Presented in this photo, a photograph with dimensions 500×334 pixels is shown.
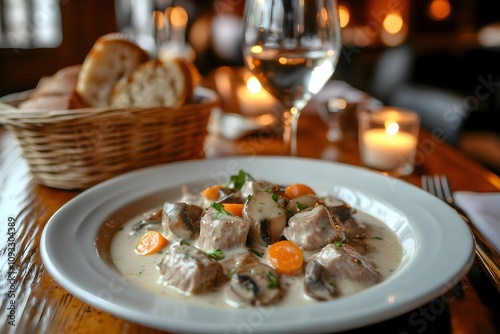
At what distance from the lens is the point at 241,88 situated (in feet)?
8.20

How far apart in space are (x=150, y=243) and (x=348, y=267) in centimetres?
50

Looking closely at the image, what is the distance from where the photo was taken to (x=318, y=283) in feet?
3.28

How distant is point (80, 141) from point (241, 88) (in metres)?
1.07

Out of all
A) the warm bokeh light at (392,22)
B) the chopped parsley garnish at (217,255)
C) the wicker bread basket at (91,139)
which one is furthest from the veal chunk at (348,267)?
the warm bokeh light at (392,22)

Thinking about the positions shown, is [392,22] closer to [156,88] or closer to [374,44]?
[374,44]

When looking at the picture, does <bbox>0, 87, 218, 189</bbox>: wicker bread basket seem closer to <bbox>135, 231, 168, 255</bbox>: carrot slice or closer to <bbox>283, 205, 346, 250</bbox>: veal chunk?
<bbox>135, 231, 168, 255</bbox>: carrot slice

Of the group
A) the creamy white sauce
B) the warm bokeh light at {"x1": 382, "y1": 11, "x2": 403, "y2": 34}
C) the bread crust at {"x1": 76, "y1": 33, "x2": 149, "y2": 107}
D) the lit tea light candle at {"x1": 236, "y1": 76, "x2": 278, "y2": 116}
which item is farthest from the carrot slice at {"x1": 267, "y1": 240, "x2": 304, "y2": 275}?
the warm bokeh light at {"x1": 382, "y1": 11, "x2": 403, "y2": 34}

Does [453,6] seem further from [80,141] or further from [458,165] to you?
[80,141]

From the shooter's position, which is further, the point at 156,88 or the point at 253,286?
the point at 156,88

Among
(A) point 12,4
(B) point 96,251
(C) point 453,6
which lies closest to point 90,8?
(A) point 12,4

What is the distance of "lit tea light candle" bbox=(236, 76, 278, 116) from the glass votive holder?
636 mm

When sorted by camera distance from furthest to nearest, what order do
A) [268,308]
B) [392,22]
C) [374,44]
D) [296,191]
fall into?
1. [392,22]
2. [374,44]
3. [296,191]
4. [268,308]

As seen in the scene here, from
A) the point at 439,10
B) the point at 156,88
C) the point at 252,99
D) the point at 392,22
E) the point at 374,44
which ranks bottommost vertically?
the point at 374,44

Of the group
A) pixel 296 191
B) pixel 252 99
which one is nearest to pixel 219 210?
pixel 296 191
